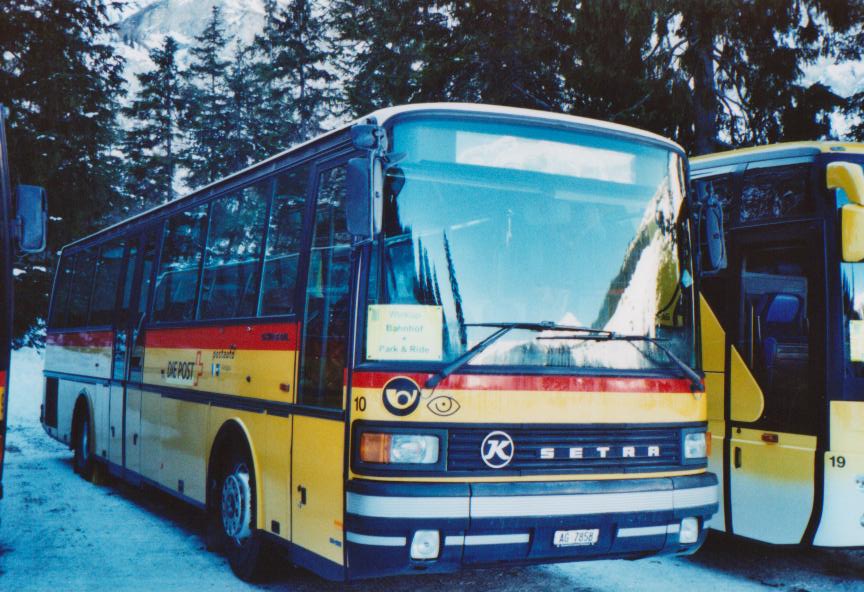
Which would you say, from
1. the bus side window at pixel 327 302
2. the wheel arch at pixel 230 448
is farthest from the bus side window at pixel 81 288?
the bus side window at pixel 327 302

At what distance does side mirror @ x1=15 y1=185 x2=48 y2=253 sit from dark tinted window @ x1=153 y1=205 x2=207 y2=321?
1.76 meters

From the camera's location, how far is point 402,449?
4934 millimetres

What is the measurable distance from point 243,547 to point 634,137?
13.0ft

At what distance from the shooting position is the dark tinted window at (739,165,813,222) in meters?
6.86

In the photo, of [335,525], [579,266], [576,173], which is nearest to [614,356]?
[579,266]

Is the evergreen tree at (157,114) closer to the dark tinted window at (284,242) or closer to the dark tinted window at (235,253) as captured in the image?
the dark tinted window at (235,253)

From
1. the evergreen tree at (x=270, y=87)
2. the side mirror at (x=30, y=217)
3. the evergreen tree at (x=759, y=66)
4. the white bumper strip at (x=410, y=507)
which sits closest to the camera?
the white bumper strip at (x=410, y=507)

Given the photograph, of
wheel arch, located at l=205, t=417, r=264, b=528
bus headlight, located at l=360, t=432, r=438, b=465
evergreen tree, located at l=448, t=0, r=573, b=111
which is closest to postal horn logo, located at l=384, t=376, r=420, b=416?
bus headlight, located at l=360, t=432, r=438, b=465

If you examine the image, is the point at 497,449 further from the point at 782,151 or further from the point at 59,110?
the point at 59,110

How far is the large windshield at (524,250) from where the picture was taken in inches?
200

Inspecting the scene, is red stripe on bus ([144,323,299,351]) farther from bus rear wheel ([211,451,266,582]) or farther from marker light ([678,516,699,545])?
marker light ([678,516,699,545])

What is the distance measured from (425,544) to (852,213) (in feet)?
12.2

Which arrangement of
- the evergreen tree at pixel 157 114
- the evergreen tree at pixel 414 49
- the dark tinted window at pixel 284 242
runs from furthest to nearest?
the evergreen tree at pixel 157 114, the evergreen tree at pixel 414 49, the dark tinted window at pixel 284 242

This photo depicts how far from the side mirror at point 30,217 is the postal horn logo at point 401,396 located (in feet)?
9.59
